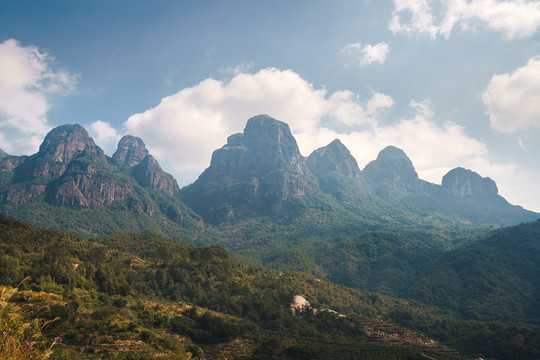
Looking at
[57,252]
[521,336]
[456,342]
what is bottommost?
[456,342]

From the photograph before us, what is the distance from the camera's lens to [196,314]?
60.1 meters

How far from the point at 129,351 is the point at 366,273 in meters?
170

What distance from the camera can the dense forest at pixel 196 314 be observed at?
3809 cm

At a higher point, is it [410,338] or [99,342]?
[99,342]

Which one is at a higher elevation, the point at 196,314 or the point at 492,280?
the point at 492,280

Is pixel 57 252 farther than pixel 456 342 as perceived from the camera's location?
No

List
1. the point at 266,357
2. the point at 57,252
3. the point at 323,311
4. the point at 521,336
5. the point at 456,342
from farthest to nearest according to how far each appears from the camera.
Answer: the point at 323,311 < the point at 456,342 < the point at 521,336 < the point at 57,252 < the point at 266,357

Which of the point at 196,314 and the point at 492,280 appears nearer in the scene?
the point at 196,314

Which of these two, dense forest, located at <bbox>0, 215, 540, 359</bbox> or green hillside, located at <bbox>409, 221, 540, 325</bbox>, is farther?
green hillside, located at <bbox>409, 221, 540, 325</bbox>

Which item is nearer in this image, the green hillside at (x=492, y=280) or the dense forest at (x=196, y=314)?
the dense forest at (x=196, y=314)

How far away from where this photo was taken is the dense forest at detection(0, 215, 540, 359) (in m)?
38.1

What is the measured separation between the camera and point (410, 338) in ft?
252

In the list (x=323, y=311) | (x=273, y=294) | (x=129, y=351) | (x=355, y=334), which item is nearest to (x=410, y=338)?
(x=355, y=334)

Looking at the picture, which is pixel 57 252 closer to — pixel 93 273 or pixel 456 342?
pixel 93 273
